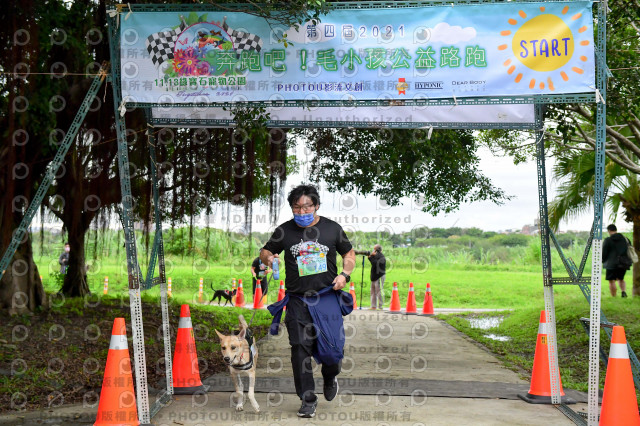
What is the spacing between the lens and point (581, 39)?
5.75 meters

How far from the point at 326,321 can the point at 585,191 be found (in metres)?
11.0

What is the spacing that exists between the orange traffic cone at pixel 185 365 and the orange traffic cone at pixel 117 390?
148 cm

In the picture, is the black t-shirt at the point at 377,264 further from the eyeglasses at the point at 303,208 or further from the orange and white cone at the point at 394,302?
the eyeglasses at the point at 303,208

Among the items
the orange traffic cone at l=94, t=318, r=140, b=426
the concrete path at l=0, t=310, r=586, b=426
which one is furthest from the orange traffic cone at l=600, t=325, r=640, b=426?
the orange traffic cone at l=94, t=318, r=140, b=426

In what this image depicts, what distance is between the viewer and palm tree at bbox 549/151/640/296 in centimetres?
1482

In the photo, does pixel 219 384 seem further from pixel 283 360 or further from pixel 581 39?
pixel 581 39

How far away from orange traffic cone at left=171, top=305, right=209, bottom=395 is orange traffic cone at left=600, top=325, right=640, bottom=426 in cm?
391

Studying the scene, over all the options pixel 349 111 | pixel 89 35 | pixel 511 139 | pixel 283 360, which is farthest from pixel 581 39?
pixel 511 139

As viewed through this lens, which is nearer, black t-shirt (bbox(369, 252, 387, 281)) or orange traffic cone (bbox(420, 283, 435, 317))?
black t-shirt (bbox(369, 252, 387, 281))

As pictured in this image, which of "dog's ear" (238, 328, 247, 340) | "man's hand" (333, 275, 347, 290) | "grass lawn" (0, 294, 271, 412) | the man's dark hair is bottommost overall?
"grass lawn" (0, 294, 271, 412)

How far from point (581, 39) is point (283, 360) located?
5929mm

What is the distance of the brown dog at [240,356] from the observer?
6.17 metres

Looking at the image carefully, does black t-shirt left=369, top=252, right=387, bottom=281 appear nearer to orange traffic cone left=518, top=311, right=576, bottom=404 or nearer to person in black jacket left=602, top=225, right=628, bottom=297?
person in black jacket left=602, top=225, right=628, bottom=297

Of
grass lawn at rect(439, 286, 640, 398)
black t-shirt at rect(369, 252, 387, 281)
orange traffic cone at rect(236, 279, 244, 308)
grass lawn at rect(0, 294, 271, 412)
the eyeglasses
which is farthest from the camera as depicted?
orange traffic cone at rect(236, 279, 244, 308)
